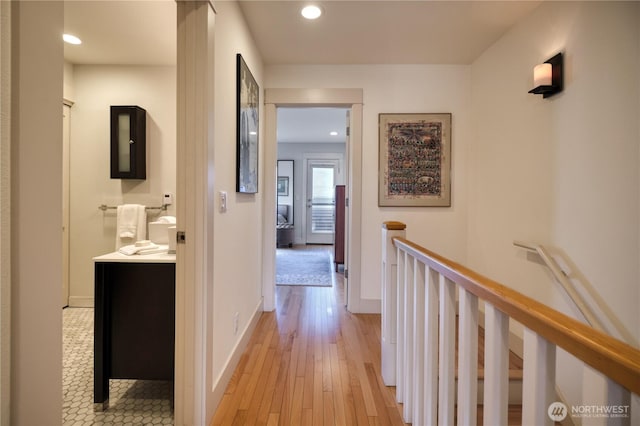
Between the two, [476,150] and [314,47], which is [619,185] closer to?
[476,150]

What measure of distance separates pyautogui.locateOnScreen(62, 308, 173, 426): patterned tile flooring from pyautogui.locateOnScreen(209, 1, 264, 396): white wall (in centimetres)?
35

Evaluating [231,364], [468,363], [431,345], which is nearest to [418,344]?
[431,345]

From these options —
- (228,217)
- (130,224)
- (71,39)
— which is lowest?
(130,224)

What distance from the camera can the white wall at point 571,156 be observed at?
1.48 meters

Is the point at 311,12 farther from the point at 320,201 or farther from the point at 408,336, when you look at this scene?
the point at 320,201

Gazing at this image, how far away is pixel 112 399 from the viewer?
165 cm

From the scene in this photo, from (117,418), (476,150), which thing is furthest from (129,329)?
(476,150)

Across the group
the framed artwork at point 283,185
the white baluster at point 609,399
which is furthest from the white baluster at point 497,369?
the framed artwork at point 283,185

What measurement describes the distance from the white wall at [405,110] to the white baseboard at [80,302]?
2.80m

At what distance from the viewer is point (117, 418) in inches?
59.3

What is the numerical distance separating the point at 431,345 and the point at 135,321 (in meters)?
1.47

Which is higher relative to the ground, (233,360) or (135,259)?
(135,259)

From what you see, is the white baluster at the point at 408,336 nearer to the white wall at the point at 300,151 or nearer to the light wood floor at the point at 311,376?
the light wood floor at the point at 311,376

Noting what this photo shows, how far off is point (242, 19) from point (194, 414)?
2.47 m
